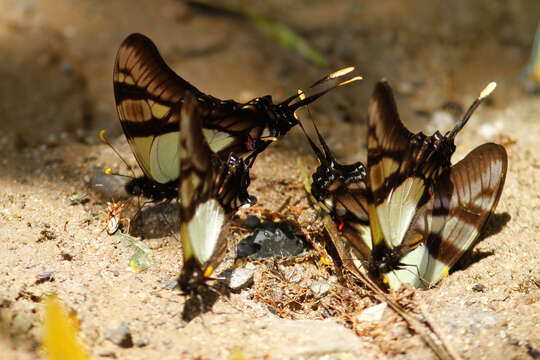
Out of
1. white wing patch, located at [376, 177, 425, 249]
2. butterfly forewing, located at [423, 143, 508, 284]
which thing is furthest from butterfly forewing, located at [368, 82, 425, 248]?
butterfly forewing, located at [423, 143, 508, 284]

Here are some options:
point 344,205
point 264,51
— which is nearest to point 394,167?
point 344,205

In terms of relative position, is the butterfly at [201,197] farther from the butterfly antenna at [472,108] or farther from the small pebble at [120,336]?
the butterfly antenna at [472,108]

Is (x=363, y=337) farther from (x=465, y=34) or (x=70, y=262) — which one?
(x=465, y=34)

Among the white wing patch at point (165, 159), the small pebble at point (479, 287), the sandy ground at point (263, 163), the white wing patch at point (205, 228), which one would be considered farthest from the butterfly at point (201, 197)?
the small pebble at point (479, 287)

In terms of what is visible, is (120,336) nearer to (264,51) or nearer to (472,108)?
(472,108)

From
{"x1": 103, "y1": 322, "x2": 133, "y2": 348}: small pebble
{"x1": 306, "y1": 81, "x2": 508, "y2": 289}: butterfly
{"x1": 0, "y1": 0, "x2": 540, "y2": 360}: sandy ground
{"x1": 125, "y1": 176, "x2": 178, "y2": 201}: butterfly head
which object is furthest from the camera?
{"x1": 125, "y1": 176, "x2": 178, "y2": 201}: butterfly head

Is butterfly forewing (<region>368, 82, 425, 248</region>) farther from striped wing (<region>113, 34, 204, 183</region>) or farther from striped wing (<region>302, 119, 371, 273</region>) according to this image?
striped wing (<region>113, 34, 204, 183</region>)
